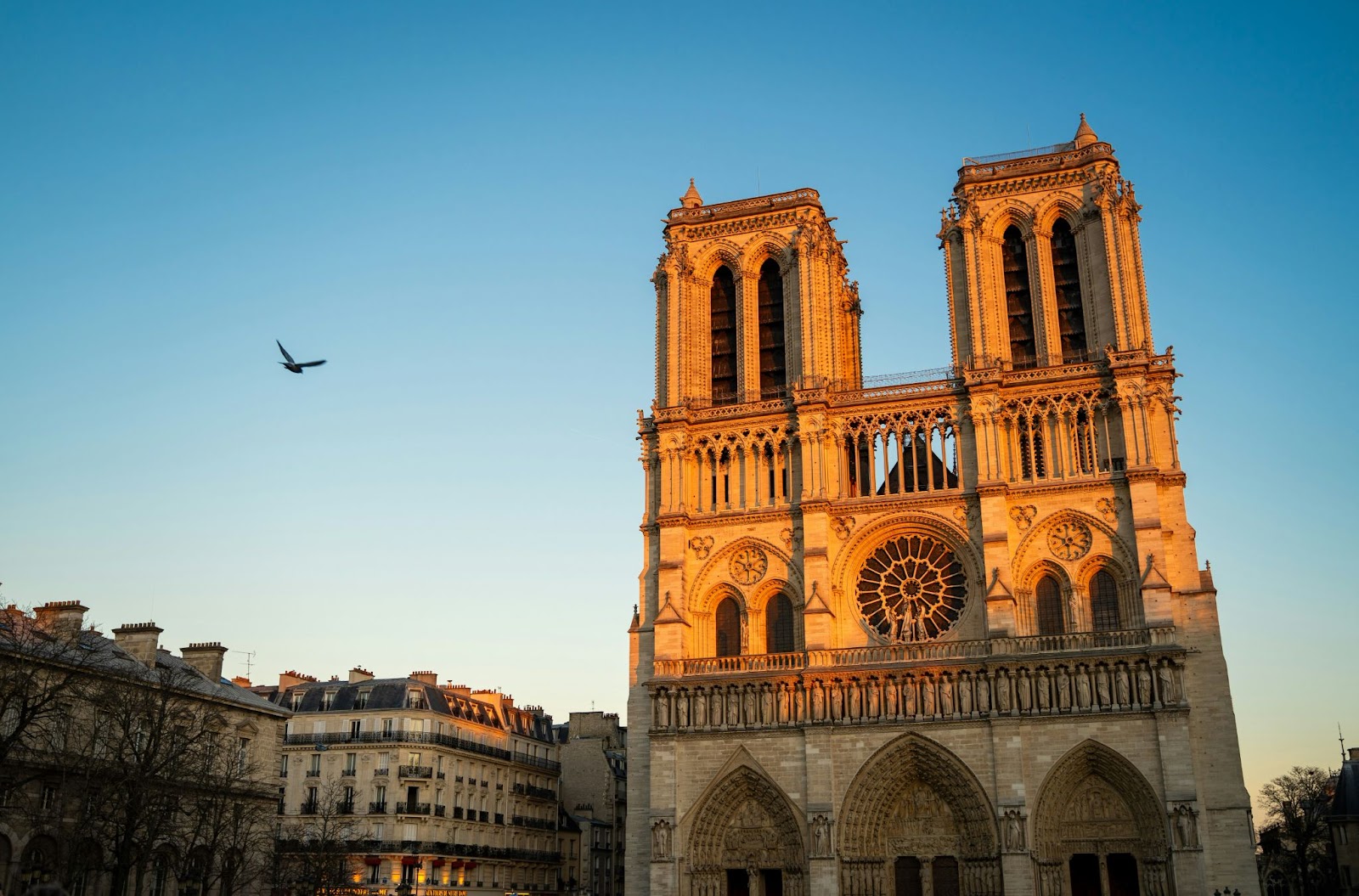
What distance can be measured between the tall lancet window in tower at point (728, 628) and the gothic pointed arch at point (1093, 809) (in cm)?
987

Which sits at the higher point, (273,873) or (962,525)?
(962,525)

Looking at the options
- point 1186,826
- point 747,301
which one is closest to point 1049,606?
Answer: point 1186,826

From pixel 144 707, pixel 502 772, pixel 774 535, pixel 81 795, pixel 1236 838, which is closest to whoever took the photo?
pixel 81 795

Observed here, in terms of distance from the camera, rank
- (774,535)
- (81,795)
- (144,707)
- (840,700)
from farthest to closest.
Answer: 1. (774,535)
2. (840,700)
3. (144,707)
4. (81,795)

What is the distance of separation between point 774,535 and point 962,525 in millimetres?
5540

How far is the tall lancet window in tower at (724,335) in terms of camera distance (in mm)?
42906

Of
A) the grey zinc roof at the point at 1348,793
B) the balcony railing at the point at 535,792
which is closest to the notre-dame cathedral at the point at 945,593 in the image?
the balcony railing at the point at 535,792

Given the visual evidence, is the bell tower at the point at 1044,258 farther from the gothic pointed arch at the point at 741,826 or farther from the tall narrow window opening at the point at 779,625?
the gothic pointed arch at the point at 741,826

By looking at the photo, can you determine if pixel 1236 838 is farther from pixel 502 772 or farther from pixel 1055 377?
pixel 502 772

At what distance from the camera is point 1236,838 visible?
106 feet

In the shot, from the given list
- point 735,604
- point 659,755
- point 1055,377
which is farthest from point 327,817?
point 1055,377

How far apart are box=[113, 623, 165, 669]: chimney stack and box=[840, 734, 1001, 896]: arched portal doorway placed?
19040 mm

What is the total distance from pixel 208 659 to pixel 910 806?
20.4 metres

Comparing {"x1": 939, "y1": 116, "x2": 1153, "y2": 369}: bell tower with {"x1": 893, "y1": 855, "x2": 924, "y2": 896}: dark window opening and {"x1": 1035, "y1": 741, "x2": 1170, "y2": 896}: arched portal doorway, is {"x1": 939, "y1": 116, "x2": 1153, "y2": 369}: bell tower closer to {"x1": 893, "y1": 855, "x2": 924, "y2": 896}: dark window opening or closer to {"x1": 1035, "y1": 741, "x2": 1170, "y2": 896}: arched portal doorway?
{"x1": 1035, "y1": 741, "x2": 1170, "y2": 896}: arched portal doorway
